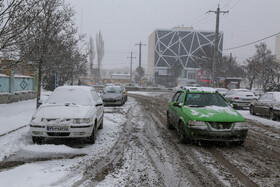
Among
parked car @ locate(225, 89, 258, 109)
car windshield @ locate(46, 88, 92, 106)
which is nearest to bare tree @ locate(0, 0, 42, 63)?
car windshield @ locate(46, 88, 92, 106)

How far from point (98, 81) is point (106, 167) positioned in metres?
64.5

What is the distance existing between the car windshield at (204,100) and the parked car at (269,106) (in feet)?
19.1

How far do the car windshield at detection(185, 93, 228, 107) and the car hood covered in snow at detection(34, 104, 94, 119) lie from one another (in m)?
3.17

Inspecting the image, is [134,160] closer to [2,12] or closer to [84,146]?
[84,146]

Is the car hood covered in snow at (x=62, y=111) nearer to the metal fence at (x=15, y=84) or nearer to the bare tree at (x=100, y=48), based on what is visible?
the metal fence at (x=15, y=84)

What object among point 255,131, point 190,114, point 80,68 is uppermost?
point 80,68

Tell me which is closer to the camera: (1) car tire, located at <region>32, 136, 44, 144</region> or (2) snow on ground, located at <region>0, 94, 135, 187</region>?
(2) snow on ground, located at <region>0, 94, 135, 187</region>

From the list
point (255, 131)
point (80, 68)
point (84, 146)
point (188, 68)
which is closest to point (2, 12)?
point (84, 146)

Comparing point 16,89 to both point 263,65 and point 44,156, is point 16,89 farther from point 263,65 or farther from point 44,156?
point 263,65

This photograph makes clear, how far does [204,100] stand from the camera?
7.68 metres

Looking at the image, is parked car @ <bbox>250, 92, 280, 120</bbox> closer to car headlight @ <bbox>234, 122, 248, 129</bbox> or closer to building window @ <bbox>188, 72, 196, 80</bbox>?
car headlight @ <bbox>234, 122, 248, 129</bbox>

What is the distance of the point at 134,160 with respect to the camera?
211 inches

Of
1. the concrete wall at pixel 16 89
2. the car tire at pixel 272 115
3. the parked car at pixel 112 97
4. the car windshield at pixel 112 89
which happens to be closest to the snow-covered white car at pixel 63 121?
the concrete wall at pixel 16 89

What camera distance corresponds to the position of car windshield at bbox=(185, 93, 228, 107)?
Result: 7.53m
